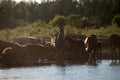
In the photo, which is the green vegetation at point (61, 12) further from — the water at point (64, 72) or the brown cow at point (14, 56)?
the water at point (64, 72)

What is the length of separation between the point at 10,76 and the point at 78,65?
6.56 meters

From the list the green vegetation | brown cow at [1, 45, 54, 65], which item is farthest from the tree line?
brown cow at [1, 45, 54, 65]

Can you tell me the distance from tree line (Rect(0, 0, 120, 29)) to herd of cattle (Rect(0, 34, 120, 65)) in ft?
192

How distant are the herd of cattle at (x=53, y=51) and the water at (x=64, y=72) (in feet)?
9.67

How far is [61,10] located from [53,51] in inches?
3188

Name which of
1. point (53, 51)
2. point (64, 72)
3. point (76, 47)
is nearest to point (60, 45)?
point (53, 51)

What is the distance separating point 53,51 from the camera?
31.9m

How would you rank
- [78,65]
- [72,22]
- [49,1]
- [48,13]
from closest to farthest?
1. [78,65]
2. [72,22]
3. [48,13]
4. [49,1]

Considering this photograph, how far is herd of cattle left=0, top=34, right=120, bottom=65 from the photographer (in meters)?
29.5

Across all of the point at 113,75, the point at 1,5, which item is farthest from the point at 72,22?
the point at 113,75

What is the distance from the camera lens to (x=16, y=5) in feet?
376

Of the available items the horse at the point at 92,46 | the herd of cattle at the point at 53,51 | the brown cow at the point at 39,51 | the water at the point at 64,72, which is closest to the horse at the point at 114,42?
the herd of cattle at the point at 53,51

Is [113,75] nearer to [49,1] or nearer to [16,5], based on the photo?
[16,5]

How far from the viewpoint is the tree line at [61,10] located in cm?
9562
